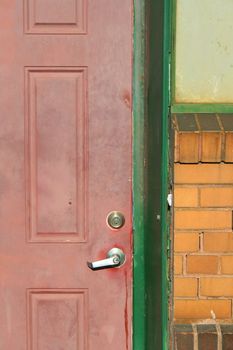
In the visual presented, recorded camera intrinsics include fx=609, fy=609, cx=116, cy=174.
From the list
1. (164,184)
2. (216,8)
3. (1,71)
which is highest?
(216,8)

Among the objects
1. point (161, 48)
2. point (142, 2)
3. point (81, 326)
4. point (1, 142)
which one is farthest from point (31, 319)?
point (142, 2)

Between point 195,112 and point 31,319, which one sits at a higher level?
point 195,112

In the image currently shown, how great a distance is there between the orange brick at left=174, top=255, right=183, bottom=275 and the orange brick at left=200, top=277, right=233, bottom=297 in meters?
0.11

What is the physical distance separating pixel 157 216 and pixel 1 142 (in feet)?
2.84

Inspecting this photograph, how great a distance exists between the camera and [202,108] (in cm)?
287

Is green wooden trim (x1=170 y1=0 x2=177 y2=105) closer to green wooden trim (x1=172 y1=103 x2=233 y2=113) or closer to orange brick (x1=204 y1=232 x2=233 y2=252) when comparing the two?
green wooden trim (x1=172 y1=103 x2=233 y2=113)

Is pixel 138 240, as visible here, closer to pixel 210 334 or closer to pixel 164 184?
pixel 164 184

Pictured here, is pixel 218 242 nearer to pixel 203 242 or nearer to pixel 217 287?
pixel 203 242

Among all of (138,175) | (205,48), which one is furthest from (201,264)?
(205,48)

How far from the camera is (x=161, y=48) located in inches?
114

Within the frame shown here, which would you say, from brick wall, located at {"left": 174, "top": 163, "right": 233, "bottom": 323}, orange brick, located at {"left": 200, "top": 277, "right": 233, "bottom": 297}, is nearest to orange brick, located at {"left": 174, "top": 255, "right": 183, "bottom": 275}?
Answer: brick wall, located at {"left": 174, "top": 163, "right": 233, "bottom": 323}

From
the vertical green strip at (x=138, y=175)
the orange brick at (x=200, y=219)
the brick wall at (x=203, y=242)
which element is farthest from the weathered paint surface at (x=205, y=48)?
the orange brick at (x=200, y=219)

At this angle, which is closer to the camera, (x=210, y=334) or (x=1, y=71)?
(x=210, y=334)

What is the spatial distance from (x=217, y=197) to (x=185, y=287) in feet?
1.46
